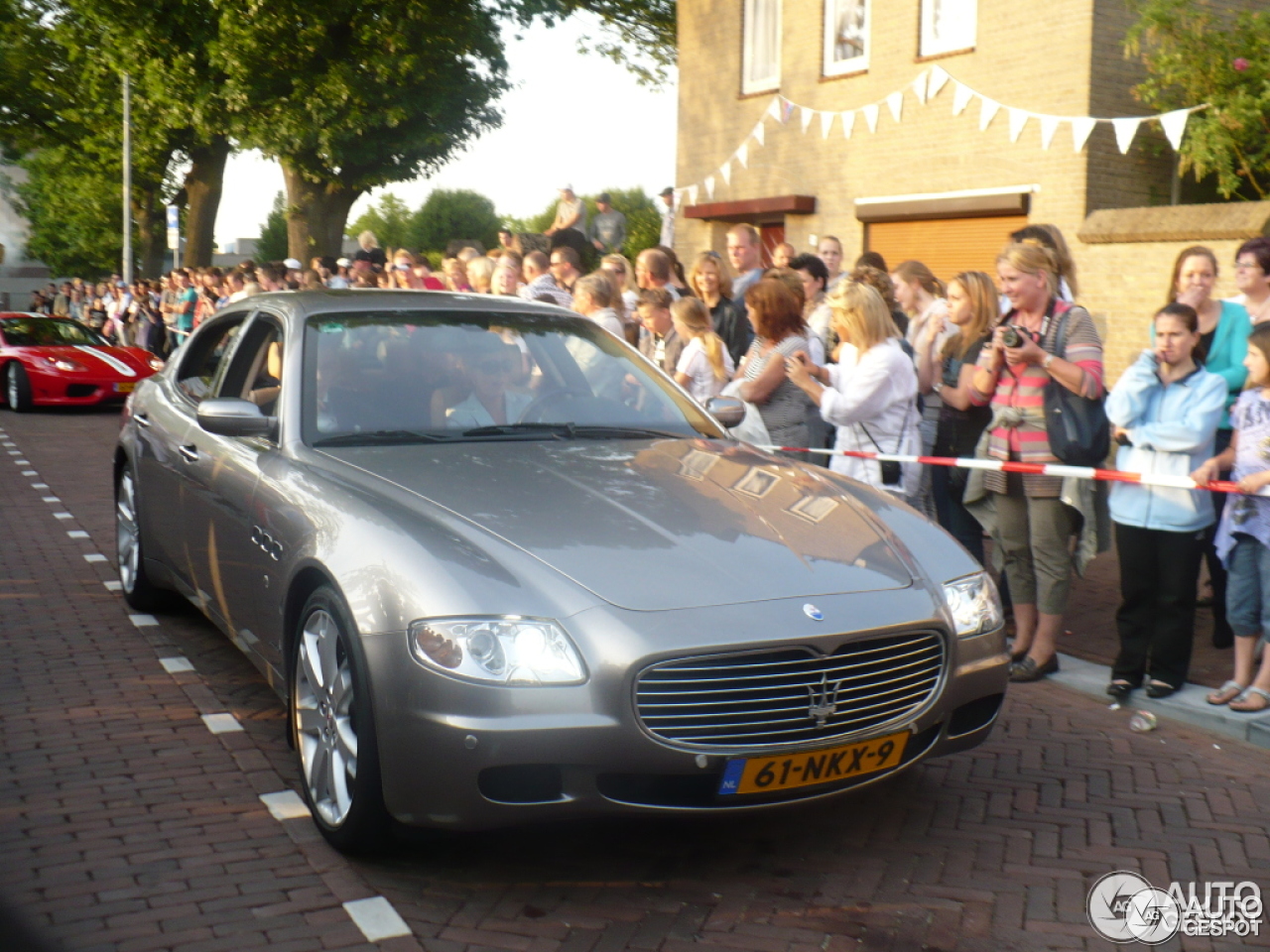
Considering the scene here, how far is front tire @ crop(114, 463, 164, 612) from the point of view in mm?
6578

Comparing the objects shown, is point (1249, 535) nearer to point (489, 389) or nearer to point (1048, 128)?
point (489, 389)

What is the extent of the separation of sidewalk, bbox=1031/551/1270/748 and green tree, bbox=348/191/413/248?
80324mm

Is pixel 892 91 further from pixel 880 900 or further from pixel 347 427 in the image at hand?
pixel 880 900

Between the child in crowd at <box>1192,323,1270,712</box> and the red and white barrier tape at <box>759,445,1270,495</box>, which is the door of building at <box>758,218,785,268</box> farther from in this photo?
the child in crowd at <box>1192,323,1270,712</box>

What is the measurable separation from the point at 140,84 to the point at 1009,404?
2479cm

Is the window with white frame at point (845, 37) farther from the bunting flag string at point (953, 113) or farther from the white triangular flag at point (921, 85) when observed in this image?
the white triangular flag at point (921, 85)

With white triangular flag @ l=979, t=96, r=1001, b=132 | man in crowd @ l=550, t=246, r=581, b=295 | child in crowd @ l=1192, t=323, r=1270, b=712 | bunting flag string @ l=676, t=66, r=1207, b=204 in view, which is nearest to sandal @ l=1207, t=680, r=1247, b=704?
child in crowd @ l=1192, t=323, r=1270, b=712

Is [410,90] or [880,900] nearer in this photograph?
[880,900]

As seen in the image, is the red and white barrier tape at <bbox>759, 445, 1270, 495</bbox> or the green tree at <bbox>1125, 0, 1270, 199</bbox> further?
the green tree at <bbox>1125, 0, 1270, 199</bbox>

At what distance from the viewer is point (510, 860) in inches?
152

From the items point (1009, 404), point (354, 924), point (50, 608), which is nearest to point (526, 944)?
point (354, 924)

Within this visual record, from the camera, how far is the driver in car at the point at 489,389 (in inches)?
192

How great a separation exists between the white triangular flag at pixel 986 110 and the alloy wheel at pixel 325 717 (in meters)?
13.1

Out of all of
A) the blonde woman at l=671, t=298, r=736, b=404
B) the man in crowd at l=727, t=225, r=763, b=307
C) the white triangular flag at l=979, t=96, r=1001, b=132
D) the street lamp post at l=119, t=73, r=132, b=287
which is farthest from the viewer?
the street lamp post at l=119, t=73, r=132, b=287
